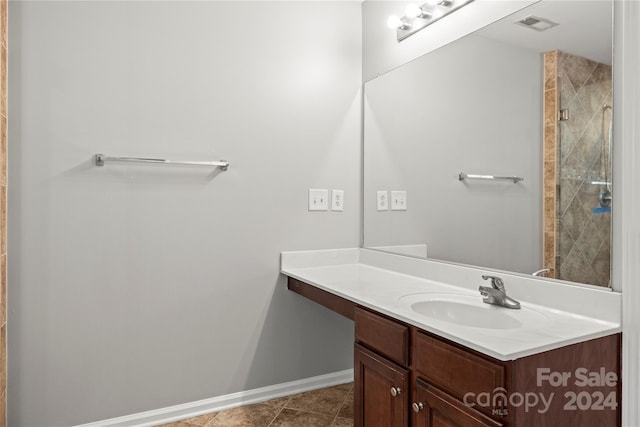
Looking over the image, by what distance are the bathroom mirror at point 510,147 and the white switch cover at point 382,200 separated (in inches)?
0.4

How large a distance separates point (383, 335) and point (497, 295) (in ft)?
1.45

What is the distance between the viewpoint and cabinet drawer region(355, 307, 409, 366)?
1368 millimetres

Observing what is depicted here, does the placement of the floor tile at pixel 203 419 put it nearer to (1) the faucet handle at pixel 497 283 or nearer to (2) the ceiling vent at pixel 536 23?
(1) the faucet handle at pixel 497 283

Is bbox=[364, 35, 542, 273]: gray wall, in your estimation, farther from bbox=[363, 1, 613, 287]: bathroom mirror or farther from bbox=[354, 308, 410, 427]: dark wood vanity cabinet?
bbox=[354, 308, 410, 427]: dark wood vanity cabinet

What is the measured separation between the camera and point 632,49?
1234mm

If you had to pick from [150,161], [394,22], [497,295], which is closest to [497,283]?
[497,295]

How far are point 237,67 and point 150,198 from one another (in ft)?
2.65

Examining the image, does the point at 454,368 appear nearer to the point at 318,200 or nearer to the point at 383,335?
the point at 383,335

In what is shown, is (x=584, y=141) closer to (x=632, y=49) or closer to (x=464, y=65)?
(x=632, y=49)

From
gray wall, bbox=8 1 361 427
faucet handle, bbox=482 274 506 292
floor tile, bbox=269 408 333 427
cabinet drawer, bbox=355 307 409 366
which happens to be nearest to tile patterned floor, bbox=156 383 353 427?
floor tile, bbox=269 408 333 427

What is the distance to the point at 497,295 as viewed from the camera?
1.48 m

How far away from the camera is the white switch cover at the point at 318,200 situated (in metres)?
2.32

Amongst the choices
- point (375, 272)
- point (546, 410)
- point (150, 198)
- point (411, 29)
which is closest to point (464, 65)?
point (411, 29)

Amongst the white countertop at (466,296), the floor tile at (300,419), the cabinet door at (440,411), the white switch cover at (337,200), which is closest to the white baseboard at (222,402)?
the floor tile at (300,419)
